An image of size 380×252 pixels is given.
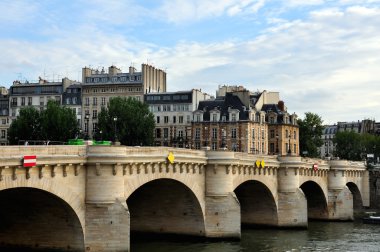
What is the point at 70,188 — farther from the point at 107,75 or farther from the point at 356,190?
the point at 107,75

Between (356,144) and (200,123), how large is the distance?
172ft

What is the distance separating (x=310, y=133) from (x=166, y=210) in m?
76.7

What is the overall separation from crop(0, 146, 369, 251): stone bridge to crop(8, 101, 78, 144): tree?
36.7 m

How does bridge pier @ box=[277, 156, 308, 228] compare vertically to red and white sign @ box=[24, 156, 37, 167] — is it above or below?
below

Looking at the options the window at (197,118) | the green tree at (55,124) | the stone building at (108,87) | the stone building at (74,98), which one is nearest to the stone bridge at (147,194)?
the window at (197,118)

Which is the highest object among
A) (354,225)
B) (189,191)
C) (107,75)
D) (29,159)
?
(107,75)

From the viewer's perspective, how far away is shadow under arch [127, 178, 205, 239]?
51750 millimetres

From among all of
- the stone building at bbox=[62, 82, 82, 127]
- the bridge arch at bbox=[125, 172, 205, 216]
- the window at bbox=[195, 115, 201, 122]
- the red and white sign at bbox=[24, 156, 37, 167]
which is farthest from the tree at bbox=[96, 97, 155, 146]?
the red and white sign at bbox=[24, 156, 37, 167]

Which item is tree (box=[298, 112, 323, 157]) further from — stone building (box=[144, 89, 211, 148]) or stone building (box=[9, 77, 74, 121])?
stone building (box=[9, 77, 74, 121])

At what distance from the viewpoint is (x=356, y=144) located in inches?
5659

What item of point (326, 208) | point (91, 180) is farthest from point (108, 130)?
point (91, 180)

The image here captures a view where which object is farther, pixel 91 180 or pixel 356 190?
pixel 356 190

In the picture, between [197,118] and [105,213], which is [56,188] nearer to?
[105,213]

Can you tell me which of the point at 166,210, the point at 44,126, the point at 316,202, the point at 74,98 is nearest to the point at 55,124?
the point at 44,126
